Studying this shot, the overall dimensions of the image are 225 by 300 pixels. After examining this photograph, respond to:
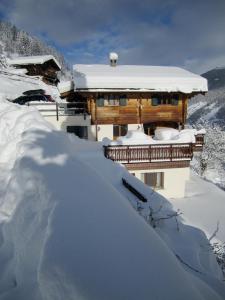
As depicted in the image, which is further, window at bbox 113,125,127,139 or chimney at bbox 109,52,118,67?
chimney at bbox 109,52,118,67

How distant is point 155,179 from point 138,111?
272 inches

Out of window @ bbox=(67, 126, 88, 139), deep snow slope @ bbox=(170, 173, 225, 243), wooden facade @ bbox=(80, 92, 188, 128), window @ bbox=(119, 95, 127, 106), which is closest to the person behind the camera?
deep snow slope @ bbox=(170, 173, 225, 243)

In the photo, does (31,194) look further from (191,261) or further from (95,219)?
(191,261)

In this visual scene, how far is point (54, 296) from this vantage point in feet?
9.76

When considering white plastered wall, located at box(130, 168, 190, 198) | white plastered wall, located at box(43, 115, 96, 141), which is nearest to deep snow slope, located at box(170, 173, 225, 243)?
white plastered wall, located at box(130, 168, 190, 198)

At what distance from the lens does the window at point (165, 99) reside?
22952mm

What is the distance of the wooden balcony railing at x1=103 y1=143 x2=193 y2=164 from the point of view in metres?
17.2

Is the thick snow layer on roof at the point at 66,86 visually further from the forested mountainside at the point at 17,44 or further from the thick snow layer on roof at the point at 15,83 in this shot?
the forested mountainside at the point at 17,44

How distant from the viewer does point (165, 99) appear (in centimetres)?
2320

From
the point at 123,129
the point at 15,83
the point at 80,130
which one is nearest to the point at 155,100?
the point at 123,129

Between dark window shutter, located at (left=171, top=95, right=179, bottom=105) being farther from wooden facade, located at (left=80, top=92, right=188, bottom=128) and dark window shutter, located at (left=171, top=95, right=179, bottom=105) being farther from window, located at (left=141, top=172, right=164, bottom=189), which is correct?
window, located at (left=141, top=172, right=164, bottom=189)

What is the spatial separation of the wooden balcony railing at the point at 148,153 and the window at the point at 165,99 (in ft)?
21.0

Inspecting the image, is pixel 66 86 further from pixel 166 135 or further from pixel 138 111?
pixel 166 135

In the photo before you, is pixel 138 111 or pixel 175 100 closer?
pixel 138 111
